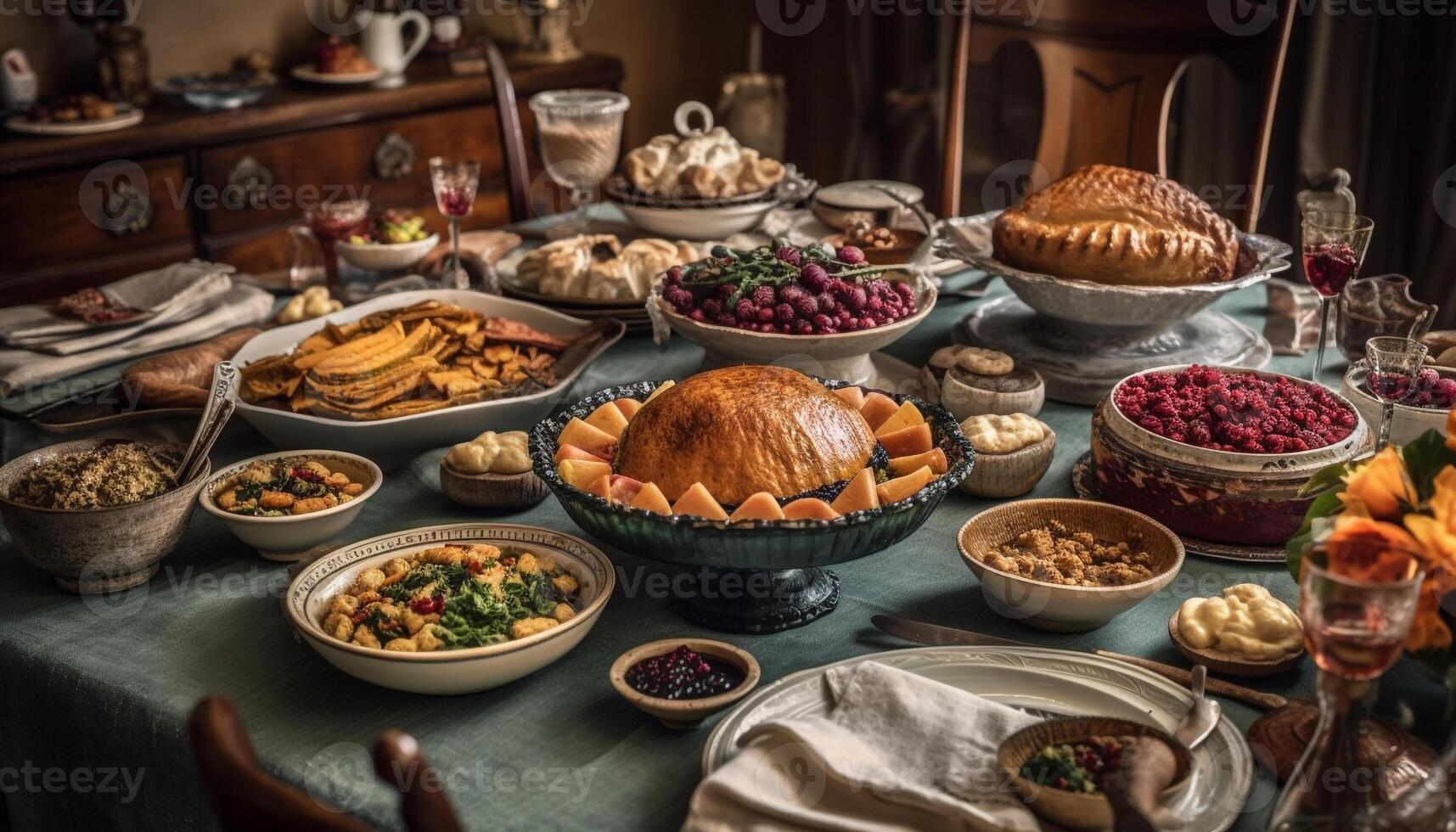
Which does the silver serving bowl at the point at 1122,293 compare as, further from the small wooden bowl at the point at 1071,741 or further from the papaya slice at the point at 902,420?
the small wooden bowl at the point at 1071,741

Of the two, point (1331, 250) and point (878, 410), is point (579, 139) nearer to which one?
point (878, 410)

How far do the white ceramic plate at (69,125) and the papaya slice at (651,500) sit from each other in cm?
320

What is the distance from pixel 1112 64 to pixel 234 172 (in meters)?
2.74

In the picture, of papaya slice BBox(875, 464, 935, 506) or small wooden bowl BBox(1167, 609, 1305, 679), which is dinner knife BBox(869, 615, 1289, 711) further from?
papaya slice BBox(875, 464, 935, 506)

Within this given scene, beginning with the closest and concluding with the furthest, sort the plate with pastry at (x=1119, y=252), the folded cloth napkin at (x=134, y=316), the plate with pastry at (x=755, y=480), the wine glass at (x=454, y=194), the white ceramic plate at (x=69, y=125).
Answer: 1. the plate with pastry at (x=755, y=480)
2. the plate with pastry at (x=1119, y=252)
3. the folded cloth napkin at (x=134, y=316)
4. the wine glass at (x=454, y=194)
5. the white ceramic plate at (x=69, y=125)

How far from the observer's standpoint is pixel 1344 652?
3.44 feet

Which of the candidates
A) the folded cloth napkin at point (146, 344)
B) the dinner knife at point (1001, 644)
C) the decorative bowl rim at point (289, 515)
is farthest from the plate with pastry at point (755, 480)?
the folded cloth napkin at point (146, 344)

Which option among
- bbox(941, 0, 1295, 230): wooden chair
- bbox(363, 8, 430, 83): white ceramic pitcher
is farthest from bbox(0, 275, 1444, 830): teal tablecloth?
bbox(363, 8, 430, 83): white ceramic pitcher

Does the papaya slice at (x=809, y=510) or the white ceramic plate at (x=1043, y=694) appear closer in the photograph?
the white ceramic plate at (x=1043, y=694)

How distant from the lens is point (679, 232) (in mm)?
2824

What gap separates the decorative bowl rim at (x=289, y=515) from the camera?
168 centimetres

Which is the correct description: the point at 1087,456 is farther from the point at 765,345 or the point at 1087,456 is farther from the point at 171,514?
the point at 171,514

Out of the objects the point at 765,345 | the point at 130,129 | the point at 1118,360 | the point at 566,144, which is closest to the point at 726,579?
the point at 765,345

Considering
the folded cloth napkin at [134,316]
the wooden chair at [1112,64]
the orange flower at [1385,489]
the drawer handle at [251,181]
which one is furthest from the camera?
the drawer handle at [251,181]
